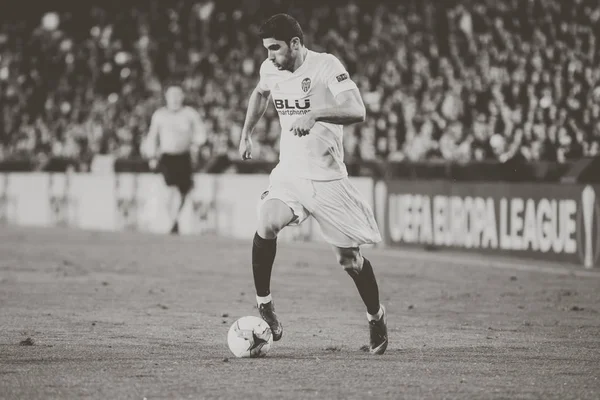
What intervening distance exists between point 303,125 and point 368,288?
1.33 metres

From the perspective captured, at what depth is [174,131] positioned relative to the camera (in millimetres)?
23188

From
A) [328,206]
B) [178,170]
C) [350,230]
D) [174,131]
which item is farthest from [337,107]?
[178,170]

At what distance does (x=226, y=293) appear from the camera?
13.0 m

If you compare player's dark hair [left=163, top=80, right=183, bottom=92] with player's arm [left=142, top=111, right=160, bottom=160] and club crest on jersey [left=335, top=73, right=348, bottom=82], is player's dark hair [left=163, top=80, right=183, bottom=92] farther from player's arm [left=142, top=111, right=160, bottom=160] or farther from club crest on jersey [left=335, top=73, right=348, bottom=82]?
club crest on jersey [left=335, top=73, right=348, bottom=82]

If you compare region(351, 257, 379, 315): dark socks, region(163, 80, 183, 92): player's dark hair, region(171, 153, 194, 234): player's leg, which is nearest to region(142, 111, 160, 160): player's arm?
region(171, 153, 194, 234): player's leg

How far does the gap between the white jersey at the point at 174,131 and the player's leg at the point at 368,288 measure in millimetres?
14761

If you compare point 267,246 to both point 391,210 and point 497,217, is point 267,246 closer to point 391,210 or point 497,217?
point 497,217

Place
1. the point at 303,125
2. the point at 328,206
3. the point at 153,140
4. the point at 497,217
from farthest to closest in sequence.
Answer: the point at 153,140, the point at 497,217, the point at 328,206, the point at 303,125

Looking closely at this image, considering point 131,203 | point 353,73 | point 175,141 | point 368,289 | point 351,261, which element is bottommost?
point 368,289

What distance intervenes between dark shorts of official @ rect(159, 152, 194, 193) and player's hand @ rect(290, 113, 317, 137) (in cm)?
1553

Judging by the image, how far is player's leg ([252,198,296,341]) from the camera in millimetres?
8250

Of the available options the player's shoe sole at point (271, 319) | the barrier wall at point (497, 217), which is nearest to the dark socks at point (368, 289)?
the player's shoe sole at point (271, 319)

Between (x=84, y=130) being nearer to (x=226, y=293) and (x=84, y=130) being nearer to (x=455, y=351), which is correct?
(x=226, y=293)

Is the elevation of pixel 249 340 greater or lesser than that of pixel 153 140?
lesser
